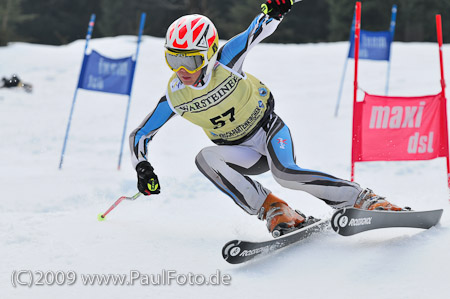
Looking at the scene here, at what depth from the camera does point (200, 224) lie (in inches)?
163

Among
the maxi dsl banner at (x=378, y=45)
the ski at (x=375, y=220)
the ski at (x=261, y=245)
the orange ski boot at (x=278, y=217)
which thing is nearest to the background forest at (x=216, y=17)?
the maxi dsl banner at (x=378, y=45)

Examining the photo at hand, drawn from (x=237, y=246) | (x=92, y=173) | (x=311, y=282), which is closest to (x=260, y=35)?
(x=237, y=246)

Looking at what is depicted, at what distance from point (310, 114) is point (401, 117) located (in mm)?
5655

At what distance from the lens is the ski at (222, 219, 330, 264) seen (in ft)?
9.48

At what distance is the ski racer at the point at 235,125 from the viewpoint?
3301mm

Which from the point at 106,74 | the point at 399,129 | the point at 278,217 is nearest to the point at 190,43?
the point at 278,217

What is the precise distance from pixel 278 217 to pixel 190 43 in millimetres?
1176

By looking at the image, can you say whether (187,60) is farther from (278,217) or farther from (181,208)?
(181,208)

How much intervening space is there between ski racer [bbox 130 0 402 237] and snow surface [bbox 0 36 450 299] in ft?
0.87

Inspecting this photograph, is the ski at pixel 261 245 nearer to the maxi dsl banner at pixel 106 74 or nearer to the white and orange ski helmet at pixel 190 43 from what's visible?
the white and orange ski helmet at pixel 190 43

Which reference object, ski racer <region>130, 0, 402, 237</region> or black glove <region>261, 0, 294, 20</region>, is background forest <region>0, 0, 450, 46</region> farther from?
black glove <region>261, 0, 294, 20</region>

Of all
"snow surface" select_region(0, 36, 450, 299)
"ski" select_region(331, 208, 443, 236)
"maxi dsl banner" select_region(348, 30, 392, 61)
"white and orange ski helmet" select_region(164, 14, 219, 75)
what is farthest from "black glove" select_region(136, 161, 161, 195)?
"maxi dsl banner" select_region(348, 30, 392, 61)

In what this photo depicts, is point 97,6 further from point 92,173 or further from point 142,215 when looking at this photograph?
point 142,215

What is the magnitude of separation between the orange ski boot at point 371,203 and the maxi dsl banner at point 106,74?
449cm
